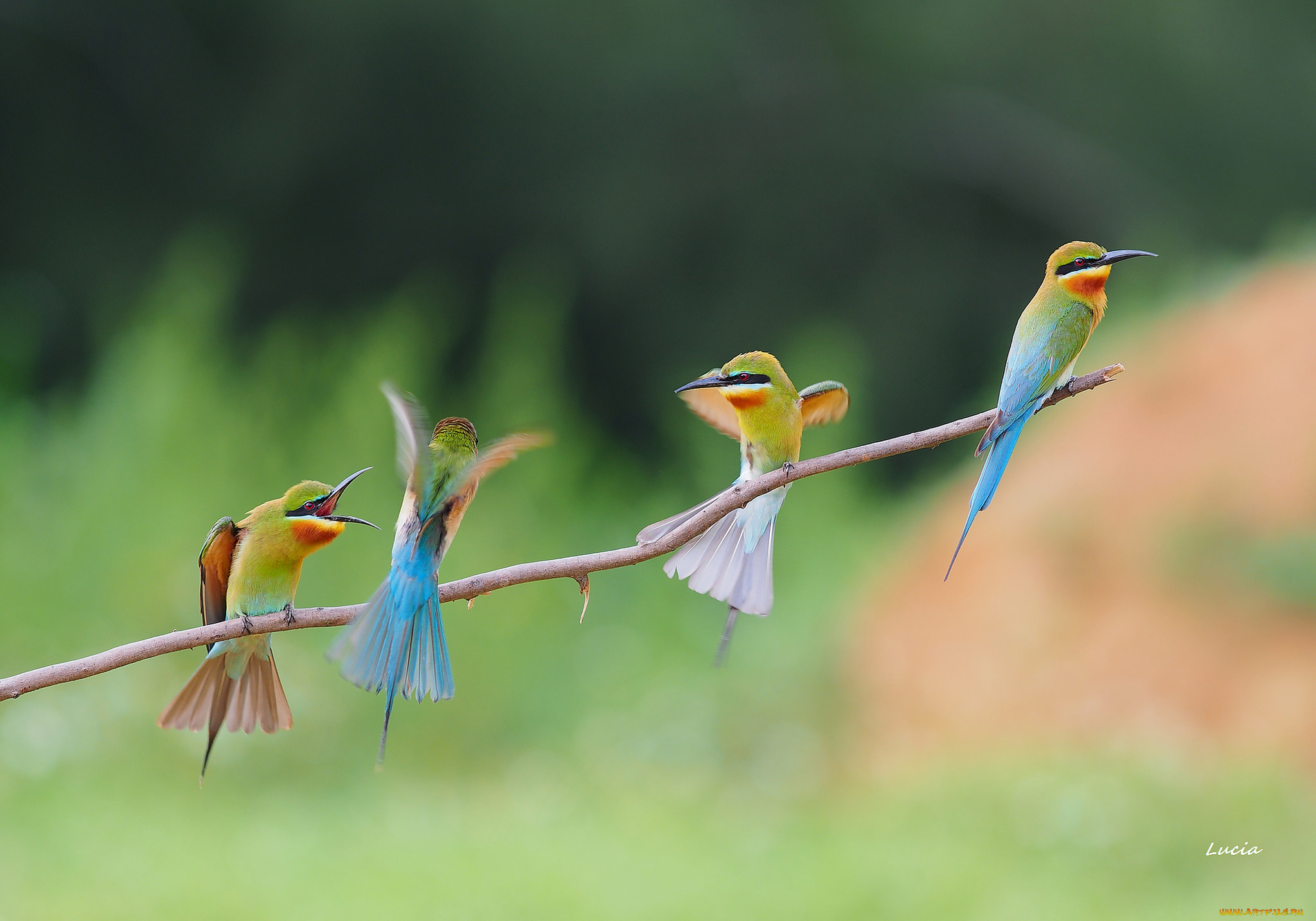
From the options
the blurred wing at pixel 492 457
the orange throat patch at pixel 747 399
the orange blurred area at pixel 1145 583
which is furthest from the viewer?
the orange blurred area at pixel 1145 583

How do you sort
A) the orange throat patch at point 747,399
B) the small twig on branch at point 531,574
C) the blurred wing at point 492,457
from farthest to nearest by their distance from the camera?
1. the orange throat patch at point 747,399
2. the blurred wing at point 492,457
3. the small twig on branch at point 531,574

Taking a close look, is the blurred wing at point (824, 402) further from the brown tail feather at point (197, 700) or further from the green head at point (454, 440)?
the brown tail feather at point (197, 700)

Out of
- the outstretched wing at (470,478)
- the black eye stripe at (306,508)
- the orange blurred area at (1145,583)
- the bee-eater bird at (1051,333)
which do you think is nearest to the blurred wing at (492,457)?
the outstretched wing at (470,478)

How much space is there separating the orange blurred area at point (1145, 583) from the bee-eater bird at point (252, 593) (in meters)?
3.45

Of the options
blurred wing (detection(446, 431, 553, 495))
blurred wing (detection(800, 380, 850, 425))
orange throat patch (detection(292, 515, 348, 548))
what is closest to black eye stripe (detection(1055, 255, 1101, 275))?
blurred wing (detection(800, 380, 850, 425))

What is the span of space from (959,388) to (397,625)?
24.2 ft

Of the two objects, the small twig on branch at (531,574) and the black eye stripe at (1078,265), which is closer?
the small twig on branch at (531,574)

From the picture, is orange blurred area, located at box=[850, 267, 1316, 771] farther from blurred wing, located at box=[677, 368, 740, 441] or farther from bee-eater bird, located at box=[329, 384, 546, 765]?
bee-eater bird, located at box=[329, 384, 546, 765]

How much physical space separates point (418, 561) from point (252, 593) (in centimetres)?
25

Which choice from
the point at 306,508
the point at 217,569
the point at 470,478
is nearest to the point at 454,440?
the point at 470,478

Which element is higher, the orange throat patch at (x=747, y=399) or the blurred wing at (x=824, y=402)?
the orange throat patch at (x=747, y=399)

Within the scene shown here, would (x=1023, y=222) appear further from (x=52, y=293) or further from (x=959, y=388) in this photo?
(x=52, y=293)

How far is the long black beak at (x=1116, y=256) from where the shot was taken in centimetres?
60

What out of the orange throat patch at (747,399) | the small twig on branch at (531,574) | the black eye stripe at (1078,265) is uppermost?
the black eye stripe at (1078,265)
